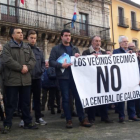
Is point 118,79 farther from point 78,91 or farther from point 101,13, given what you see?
point 101,13

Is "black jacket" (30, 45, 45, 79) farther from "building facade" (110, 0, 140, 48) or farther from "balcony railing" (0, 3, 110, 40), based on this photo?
"building facade" (110, 0, 140, 48)

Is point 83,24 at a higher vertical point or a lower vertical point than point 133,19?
lower

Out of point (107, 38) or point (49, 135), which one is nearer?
point (49, 135)

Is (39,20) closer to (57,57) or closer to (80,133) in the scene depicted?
(57,57)

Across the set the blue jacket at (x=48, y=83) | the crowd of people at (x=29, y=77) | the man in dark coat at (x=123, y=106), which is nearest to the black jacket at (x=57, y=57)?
the crowd of people at (x=29, y=77)

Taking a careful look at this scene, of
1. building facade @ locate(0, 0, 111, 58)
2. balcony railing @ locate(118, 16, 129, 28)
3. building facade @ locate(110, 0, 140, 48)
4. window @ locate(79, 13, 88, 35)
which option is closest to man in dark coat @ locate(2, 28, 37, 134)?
building facade @ locate(0, 0, 111, 58)

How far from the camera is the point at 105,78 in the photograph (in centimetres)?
469

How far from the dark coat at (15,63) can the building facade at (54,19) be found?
31.6ft

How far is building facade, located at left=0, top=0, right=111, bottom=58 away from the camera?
1392 cm

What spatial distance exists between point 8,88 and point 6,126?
2.13ft

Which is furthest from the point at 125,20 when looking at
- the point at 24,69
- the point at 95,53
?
the point at 24,69

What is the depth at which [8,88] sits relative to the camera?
13.2 ft

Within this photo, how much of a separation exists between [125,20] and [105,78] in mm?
19150

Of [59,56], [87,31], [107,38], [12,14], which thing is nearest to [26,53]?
[59,56]
